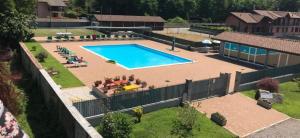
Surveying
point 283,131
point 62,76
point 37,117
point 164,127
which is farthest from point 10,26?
point 283,131

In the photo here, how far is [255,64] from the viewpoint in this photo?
119 feet

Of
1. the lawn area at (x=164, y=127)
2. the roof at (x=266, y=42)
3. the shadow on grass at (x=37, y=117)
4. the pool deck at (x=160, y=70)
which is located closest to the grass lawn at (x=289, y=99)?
the pool deck at (x=160, y=70)

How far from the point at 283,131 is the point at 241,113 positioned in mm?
2997

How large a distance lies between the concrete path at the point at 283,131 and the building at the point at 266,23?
2036 inches

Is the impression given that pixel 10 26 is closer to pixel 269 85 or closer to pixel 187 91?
pixel 187 91

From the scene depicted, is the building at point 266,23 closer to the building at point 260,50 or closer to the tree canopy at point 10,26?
the building at point 260,50

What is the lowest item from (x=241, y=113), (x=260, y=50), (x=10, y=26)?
(x=241, y=113)

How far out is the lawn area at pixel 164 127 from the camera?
1542 centimetres

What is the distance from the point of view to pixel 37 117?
15398 millimetres

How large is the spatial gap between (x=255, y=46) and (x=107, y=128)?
87.0 feet

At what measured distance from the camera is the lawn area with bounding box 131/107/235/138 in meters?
15.4

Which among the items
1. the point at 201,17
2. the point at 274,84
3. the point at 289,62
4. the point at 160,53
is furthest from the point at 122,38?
the point at 201,17

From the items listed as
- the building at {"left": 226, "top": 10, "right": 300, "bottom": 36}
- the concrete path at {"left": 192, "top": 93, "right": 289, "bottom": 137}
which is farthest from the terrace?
the building at {"left": 226, "top": 10, "right": 300, "bottom": 36}

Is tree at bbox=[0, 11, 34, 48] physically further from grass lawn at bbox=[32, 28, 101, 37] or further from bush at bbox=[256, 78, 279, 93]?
bush at bbox=[256, 78, 279, 93]
